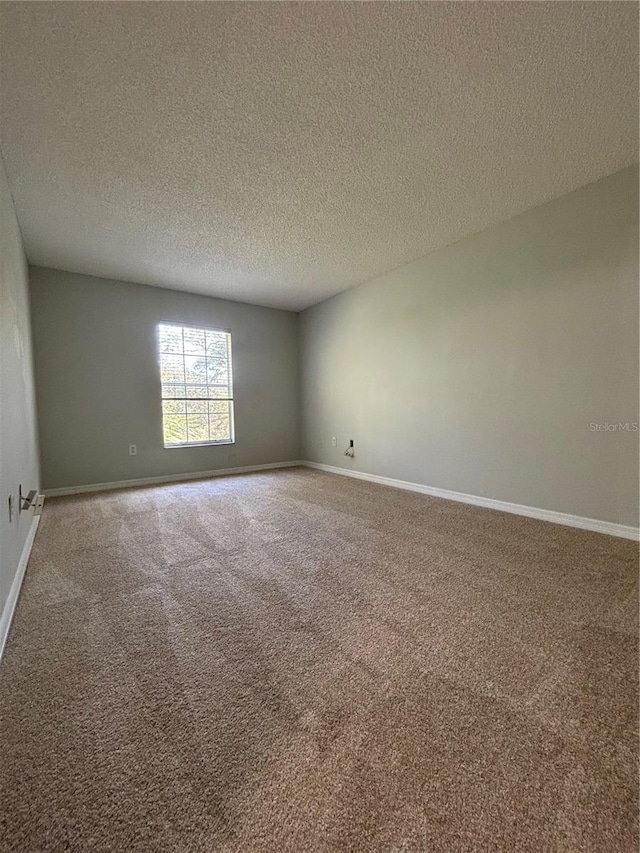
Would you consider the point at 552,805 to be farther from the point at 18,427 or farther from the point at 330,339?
the point at 330,339

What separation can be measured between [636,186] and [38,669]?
4.03m

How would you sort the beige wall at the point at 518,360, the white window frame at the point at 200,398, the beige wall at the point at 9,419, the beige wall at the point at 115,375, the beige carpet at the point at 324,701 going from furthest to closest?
the white window frame at the point at 200,398 → the beige wall at the point at 115,375 → the beige wall at the point at 518,360 → the beige wall at the point at 9,419 → the beige carpet at the point at 324,701

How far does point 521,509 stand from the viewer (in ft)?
9.41

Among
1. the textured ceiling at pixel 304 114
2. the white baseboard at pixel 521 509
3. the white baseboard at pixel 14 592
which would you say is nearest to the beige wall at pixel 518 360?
the white baseboard at pixel 521 509

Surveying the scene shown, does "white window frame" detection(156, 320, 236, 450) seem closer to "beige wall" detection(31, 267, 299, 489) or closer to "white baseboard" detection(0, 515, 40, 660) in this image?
"beige wall" detection(31, 267, 299, 489)

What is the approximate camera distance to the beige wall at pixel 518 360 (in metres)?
2.35

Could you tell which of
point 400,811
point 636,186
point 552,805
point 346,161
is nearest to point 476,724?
point 552,805

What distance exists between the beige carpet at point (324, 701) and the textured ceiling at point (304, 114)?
2432 mm

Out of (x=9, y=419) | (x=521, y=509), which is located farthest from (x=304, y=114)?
(x=521, y=509)

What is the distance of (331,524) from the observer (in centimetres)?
271

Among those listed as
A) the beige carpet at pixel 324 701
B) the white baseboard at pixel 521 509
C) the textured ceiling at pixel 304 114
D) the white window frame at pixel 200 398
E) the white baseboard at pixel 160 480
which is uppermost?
the textured ceiling at pixel 304 114

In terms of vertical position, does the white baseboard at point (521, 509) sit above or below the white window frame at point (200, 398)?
below

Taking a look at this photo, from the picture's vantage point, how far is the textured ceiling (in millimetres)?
1371

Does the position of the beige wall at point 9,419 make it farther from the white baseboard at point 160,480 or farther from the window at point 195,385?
the window at point 195,385
